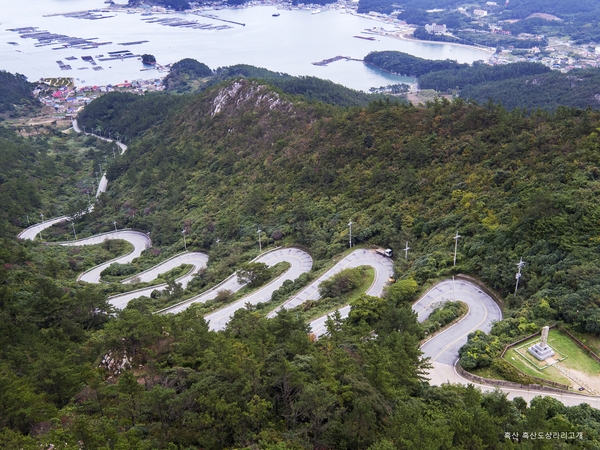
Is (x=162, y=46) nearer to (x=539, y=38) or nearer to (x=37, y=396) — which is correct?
(x=539, y=38)

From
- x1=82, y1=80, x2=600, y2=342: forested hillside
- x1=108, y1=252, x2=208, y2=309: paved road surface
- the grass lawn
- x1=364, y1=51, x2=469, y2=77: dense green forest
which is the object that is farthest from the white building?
the grass lawn

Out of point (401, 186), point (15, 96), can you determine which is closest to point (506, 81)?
point (401, 186)

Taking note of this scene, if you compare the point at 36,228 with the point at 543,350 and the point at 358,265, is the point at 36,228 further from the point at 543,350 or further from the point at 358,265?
the point at 543,350

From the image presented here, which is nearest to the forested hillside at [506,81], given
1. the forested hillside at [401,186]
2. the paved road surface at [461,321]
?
the forested hillside at [401,186]

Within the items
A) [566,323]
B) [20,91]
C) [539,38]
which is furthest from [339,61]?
[566,323]

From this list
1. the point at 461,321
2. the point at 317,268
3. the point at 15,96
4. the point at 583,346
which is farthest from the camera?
the point at 15,96

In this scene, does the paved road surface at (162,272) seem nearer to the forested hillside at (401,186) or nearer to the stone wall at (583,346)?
the forested hillside at (401,186)

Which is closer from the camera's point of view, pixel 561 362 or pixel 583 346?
pixel 561 362
